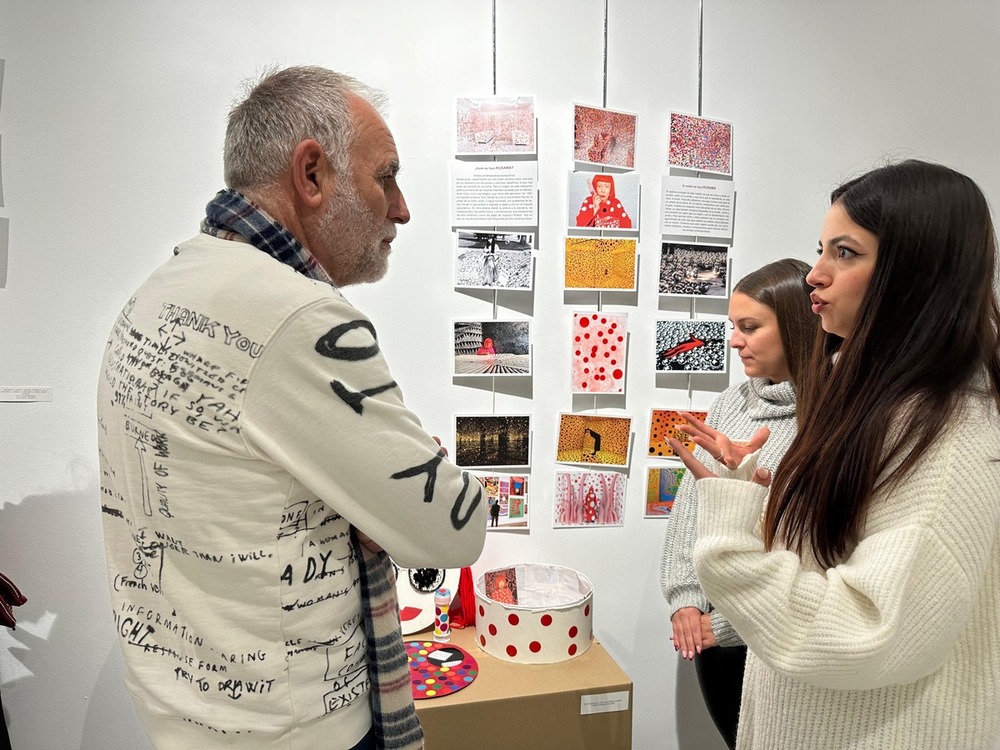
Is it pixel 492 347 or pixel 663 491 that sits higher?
pixel 492 347

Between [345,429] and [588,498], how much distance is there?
1445 mm

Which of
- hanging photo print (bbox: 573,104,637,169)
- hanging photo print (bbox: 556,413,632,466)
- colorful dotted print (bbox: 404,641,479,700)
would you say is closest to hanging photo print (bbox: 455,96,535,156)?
hanging photo print (bbox: 573,104,637,169)

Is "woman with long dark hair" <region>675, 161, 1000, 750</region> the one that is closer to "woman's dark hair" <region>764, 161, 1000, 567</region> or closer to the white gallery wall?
"woman's dark hair" <region>764, 161, 1000, 567</region>

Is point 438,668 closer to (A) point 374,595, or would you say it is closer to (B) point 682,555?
(B) point 682,555

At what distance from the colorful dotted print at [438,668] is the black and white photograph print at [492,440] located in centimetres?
52

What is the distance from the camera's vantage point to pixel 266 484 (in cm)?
95

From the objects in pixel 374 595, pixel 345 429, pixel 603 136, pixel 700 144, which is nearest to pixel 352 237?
pixel 345 429

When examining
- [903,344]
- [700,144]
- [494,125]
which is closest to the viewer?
[903,344]

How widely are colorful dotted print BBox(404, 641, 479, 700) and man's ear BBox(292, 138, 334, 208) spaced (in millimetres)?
1131

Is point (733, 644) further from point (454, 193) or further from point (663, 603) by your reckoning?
point (454, 193)

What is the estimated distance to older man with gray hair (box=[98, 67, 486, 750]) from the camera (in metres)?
0.93

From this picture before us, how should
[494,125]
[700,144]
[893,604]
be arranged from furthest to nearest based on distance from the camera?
[700,144], [494,125], [893,604]

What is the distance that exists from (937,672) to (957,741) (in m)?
0.09

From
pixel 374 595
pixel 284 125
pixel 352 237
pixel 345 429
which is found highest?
pixel 284 125
